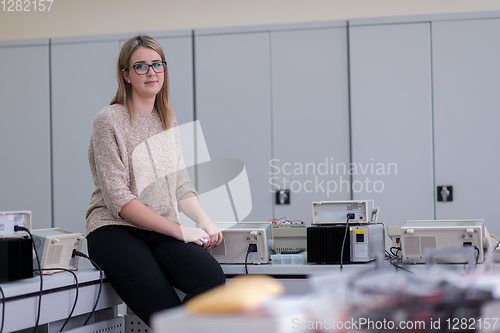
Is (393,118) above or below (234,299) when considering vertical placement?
above

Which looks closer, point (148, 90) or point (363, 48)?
point (148, 90)

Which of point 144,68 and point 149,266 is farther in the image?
point 144,68

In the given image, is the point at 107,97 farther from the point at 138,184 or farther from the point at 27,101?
the point at 138,184

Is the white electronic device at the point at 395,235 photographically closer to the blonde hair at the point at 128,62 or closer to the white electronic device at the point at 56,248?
the blonde hair at the point at 128,62

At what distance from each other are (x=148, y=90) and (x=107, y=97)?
183 cm

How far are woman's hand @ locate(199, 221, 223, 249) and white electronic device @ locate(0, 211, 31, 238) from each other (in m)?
0.58

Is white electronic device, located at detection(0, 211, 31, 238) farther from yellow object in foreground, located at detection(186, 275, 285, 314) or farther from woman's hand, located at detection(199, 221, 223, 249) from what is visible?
yellow object in foreground, located at detection(186, 275, 285, 314)

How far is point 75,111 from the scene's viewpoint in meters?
3.40

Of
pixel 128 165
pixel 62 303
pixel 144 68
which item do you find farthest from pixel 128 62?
pixel 62 303

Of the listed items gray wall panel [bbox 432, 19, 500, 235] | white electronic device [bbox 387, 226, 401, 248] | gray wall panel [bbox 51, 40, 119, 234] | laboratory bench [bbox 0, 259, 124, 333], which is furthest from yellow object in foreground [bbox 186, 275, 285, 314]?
gray wall panel [bbox 51, 40, 119, 234]

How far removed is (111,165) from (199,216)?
0.39 metres

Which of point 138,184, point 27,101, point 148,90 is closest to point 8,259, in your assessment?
point 138,184

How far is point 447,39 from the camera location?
301cm

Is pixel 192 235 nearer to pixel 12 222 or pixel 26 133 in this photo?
pixel 12 222
